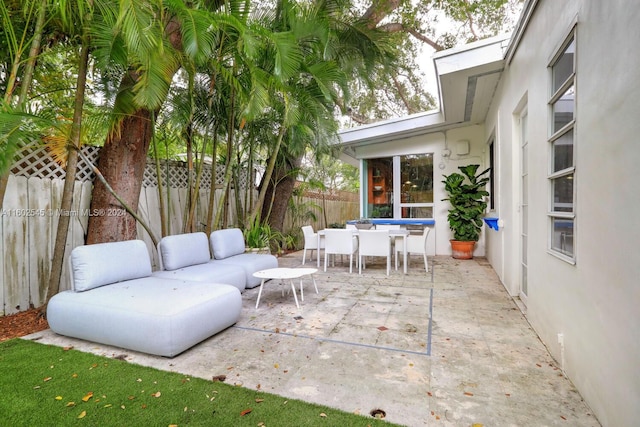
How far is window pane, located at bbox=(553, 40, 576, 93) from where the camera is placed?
228 centimetres

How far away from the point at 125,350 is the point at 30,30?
10.3 ft

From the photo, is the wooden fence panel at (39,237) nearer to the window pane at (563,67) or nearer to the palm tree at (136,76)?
the palm tree at (136,76)

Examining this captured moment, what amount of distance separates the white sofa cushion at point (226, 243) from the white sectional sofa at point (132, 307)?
127 centimetres

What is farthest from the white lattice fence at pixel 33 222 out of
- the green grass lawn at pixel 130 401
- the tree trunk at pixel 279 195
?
the tree trunk at pixel 279 195

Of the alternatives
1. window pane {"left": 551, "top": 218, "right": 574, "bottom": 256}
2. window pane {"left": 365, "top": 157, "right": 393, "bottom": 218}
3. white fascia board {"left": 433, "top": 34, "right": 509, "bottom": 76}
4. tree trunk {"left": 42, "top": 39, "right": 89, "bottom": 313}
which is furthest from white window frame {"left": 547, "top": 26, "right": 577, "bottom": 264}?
window pane {"left": 365, "top": 157, "right": 393, "bottom": 218}

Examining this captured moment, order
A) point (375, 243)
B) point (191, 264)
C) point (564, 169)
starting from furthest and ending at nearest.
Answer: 1. point (375, 243)
2. point (191, 264)
3. point (564, 169)

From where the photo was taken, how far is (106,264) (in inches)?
122

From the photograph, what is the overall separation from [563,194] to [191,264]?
12.8ft

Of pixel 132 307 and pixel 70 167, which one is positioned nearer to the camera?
pixel 132 307

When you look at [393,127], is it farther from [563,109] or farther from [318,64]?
[563,109]

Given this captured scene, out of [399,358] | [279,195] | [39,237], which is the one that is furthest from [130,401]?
[279,195]

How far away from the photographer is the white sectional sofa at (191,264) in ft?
12.3

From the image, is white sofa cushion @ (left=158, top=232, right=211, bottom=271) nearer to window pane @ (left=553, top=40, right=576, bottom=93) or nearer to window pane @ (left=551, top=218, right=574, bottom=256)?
window pane @ (left=551, top=218, right=574, bottom=256)

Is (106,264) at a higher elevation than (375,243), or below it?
higher
